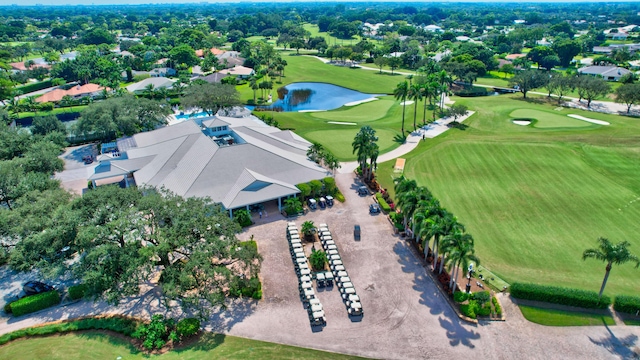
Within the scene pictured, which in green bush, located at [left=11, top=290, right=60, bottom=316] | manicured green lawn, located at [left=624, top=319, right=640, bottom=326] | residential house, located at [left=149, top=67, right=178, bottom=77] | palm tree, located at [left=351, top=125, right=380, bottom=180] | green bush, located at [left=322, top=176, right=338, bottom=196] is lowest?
manicured green lawn, located at [left=624, top=319, right=640, bottom=326]

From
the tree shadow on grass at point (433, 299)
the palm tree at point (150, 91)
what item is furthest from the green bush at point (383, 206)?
the palm tree at point (150, 91)

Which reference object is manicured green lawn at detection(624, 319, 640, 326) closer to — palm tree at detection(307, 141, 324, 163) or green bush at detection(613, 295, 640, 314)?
green bush at detection(613, 295, 640, 314)

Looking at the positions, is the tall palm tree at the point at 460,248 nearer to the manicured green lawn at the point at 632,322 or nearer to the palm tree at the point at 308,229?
the manicured green lawn at the point at 632,322

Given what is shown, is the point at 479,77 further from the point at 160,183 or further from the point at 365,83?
the point at 160,183

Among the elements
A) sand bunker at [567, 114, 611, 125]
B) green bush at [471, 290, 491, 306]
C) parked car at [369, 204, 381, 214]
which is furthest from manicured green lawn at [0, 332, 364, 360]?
sand bunker at [567, 114, 611, 125]

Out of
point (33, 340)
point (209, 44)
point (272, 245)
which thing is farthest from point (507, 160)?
point (209, 44)

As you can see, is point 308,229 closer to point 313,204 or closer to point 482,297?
point 313,204
